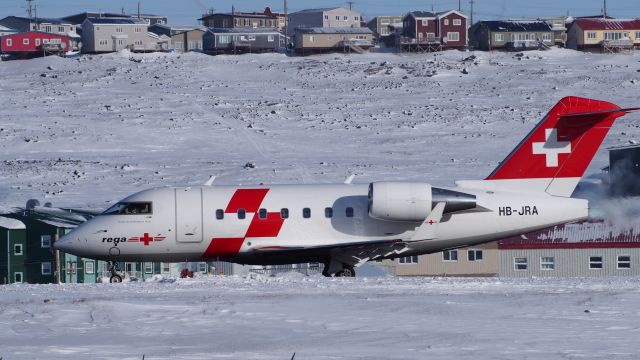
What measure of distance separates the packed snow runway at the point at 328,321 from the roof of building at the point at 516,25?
12166cm

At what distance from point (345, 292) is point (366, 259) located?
26.7 feet

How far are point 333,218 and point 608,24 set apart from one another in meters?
121

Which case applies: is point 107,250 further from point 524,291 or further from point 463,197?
point 524,291

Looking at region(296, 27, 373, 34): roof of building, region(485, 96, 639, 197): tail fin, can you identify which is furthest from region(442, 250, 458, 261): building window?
region(296, 27, 373, 34): roof of building

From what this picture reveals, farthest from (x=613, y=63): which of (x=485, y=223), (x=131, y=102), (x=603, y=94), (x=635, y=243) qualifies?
(x=485, y=223)

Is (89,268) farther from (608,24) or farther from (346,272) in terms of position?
(608,24)

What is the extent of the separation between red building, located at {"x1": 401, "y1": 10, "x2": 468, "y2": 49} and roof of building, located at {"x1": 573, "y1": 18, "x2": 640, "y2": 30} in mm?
14458

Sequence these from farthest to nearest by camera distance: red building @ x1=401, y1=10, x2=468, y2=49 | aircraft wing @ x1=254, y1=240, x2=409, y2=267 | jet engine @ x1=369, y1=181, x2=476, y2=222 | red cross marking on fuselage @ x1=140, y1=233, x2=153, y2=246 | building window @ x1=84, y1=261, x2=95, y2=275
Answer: red building @ x1=401, y1=10, x2=468, y2=49 → building window @ x1=84, y1=261, x2=95, y2=275 → red cross marking on fuselage @ x1=140, y1=233, x2=153, y2=246 → aircraft wing @ x1=254, y1=240, x2=409, y2=267 → jet engine @ x1=369, y1=181, x2=476, y2=222

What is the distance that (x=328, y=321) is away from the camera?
21812 millimetres

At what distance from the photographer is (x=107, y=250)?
112ft

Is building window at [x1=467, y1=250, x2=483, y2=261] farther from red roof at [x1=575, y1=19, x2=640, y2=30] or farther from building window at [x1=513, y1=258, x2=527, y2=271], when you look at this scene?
red roof at [x1=575, y1=19, x2=640, y2=30]

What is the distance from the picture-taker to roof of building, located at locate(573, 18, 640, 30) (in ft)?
479

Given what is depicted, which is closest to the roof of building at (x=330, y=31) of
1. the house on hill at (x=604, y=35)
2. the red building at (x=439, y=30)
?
the red building at (x=439, y=30)

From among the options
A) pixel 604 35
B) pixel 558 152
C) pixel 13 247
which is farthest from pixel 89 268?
pixel 604 35
